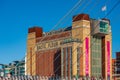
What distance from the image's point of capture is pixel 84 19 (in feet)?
386

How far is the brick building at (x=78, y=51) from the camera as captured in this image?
375 ft

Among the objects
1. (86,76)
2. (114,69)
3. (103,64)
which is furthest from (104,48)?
(114,69)

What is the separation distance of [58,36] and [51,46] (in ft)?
13.7

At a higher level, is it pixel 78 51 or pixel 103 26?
pixel 103 26

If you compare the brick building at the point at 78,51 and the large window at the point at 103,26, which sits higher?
the large window at the point at 103,26

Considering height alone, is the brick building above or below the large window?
below

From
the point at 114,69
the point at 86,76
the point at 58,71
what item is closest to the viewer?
the point at 86,76

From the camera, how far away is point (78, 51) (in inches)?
4523

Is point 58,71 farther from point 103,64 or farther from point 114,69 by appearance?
point 114,69

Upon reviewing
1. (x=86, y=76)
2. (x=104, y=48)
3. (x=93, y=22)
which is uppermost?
(x=93, y=22)

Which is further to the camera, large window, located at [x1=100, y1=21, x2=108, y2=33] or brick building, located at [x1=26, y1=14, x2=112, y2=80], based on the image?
large window, located at [x1=100, y1=21, x2=108, y2=33]

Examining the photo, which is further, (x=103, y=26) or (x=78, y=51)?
(x=103, y=26)

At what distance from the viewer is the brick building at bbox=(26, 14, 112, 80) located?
114188 mm

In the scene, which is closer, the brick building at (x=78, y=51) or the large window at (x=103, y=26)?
the brick building at (x=78, y=51)
